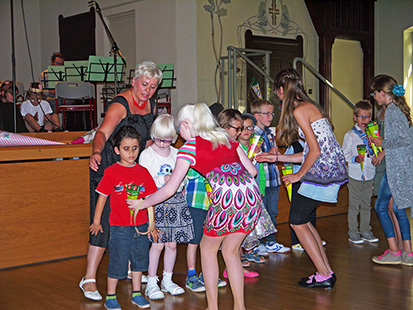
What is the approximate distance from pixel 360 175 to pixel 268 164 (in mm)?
1094

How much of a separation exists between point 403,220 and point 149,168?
7.26 feet

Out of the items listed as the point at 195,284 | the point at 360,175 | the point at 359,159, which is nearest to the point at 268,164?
the point at 359,159

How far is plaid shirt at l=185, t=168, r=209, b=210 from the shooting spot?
3.69 metres

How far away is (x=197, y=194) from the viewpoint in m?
3.69

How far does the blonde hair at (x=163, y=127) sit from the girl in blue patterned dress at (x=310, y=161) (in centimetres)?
69

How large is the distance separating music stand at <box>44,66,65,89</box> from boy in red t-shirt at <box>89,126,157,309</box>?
6.97 metres

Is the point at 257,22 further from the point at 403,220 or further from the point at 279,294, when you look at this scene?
the point at 279,294

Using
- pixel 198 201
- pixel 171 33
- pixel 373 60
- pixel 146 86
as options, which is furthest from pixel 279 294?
pixel 373 60

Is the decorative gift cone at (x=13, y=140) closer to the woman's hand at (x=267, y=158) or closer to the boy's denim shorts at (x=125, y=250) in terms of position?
the boy's denim shorts at (x=125, y=250)

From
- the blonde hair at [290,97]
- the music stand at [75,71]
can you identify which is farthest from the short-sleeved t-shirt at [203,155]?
the music stand at [75,71]

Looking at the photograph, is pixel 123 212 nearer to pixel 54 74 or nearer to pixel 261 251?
pixel 261 251

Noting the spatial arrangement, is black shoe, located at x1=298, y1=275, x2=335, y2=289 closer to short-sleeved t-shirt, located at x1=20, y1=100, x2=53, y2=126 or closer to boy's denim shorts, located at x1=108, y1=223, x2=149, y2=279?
boy's denim shorts, located at x1=108, y1=223, x2=149, y2=279

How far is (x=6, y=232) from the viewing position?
14.8 feet

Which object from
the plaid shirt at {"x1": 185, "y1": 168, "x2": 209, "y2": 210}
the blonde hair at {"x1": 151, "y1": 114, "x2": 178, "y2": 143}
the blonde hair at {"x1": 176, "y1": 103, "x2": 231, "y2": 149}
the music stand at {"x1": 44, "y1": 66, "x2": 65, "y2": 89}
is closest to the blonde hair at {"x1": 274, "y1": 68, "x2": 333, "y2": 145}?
the plaid shirt at {"x1": 185, "y1": 168, "x2": 209, "y2": 210}
